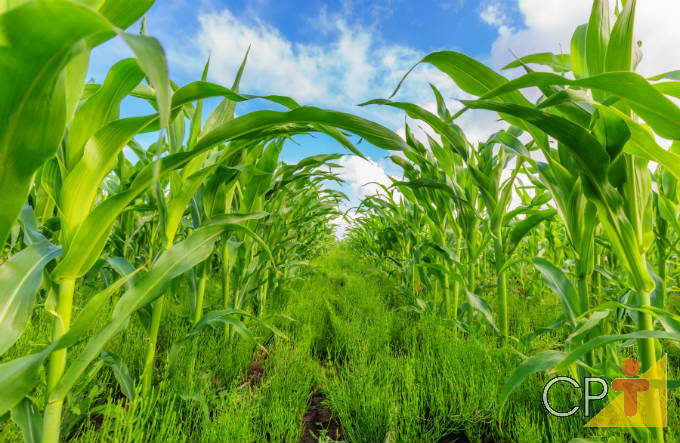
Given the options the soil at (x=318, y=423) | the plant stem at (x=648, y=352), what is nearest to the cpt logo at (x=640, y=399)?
the plant stem at (x=648, y=352)

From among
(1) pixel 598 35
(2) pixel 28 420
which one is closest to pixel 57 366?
(2) pixel 28 420

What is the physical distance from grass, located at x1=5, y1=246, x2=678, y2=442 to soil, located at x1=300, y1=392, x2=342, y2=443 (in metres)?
0.03

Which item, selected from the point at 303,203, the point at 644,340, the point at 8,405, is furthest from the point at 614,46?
the point at 303,203

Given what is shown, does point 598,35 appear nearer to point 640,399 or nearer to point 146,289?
point 640,399

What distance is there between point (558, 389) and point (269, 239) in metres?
1.62

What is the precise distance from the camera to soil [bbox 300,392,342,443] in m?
0.96

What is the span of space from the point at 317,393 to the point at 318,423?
0.24 meters

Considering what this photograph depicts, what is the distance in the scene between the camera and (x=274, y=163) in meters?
1.17

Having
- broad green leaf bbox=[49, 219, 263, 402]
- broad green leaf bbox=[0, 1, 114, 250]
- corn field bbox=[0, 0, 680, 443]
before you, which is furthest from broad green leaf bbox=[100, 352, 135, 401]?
broad green leaf bbox=[0, 1, 114, 250]

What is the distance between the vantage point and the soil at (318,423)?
0.96 meters

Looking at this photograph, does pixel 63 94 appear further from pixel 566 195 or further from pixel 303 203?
pixel 303 203

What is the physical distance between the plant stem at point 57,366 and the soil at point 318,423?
26.7 inches

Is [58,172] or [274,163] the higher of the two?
[274,163]

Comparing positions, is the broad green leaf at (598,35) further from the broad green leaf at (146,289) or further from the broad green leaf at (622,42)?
the broad green leaf at (146,289)
